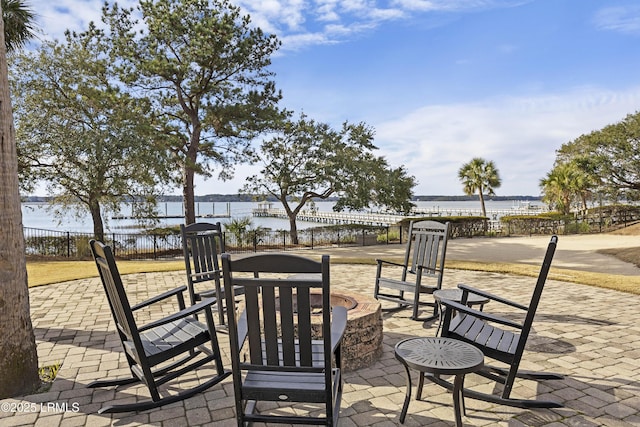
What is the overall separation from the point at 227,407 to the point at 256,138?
1602 cm

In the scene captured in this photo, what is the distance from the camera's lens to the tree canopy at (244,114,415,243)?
58.3ft

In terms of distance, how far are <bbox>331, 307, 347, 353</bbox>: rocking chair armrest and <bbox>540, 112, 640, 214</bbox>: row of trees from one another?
84.3 feet

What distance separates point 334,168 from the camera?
17.7 meters

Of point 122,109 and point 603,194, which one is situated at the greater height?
point 122,109

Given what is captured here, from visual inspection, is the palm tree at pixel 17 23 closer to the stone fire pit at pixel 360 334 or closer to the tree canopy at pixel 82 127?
the tree canopy at pixel 82 127

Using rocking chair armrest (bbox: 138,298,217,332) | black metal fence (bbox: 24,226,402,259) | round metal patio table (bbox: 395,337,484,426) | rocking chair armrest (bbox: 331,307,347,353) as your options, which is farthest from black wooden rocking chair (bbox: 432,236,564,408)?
black metal fence (bbox: 24,226,402,259)

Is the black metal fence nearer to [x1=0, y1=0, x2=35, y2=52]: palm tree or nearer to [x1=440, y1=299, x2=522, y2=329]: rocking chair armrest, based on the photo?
[x1=0, y1=0, x2=35, y2=52]: palm tree

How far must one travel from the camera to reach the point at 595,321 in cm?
489

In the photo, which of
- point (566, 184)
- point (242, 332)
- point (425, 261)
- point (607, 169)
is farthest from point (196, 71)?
point (607, 169)

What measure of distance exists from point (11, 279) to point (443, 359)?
3172mm

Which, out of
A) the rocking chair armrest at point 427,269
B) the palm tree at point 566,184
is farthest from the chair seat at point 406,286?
the palm tree at point 566,184

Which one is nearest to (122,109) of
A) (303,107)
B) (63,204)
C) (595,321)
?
(63,204)

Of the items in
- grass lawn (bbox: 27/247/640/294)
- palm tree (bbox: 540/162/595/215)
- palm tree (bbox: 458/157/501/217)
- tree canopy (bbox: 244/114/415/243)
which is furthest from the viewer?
palm tree (bbox: 458/157/501/217)

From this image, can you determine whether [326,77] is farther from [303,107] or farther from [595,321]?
[595,321]
